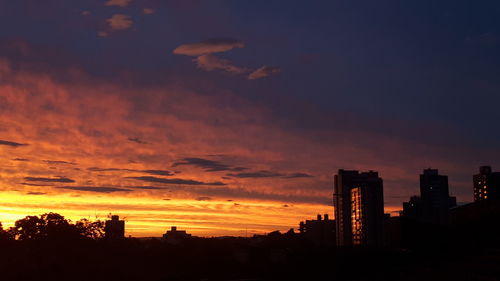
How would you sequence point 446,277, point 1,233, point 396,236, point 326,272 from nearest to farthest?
1. point 446,277
2. point 326,272
3. point 1,233
4. point 396,236

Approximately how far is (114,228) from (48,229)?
1678 cm

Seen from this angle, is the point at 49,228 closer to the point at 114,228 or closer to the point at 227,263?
the point at 114,228

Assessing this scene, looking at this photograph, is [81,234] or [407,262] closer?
[407,262]

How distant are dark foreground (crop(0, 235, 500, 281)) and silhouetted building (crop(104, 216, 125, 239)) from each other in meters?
8.17

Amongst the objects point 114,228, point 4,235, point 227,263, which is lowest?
point 227,263

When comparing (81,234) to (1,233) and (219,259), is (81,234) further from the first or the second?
(219,259)

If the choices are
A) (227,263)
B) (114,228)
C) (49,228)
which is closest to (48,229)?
(49,228)

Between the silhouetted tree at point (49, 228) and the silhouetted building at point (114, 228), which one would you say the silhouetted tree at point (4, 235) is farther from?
the silhouetted building at point (114, 228)

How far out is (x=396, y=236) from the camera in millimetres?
103875

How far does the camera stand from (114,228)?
323 feet

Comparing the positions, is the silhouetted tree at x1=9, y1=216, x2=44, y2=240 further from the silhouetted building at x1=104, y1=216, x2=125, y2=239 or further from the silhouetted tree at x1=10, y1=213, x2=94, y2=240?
the silhouetted building at x1=104, y1=216, x2=125, y2=239

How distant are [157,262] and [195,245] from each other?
11261 mm

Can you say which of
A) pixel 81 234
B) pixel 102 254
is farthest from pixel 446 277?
pixel 81 234

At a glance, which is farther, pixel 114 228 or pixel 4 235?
pixel 114 228
